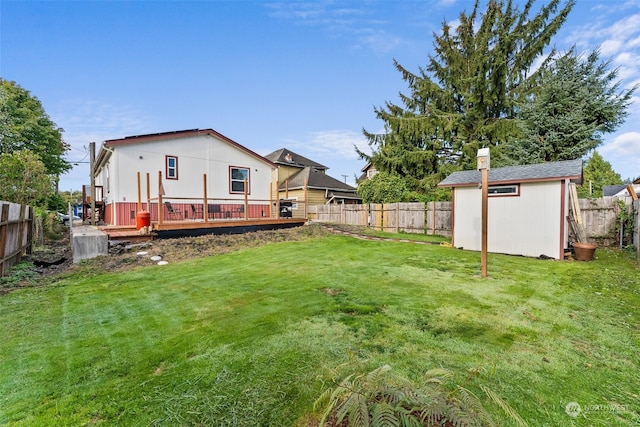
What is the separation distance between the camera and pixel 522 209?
848 centimetres

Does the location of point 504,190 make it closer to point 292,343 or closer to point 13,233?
point 292,343

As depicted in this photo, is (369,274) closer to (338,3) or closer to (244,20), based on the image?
(338,3)

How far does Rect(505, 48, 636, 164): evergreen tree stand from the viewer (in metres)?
11.9

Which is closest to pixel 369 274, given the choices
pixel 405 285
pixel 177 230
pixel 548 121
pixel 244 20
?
pixel 405 285

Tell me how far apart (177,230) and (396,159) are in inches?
520

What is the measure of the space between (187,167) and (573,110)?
1753cm

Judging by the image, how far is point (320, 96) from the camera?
48.8 feet

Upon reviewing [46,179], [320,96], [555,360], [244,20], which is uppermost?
[244,20]

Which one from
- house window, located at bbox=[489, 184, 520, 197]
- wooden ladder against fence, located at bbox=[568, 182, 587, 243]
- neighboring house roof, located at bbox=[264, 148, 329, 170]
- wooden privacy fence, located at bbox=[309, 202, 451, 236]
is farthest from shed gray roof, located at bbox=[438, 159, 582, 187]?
neighboring house roof, located at bbox=[264, 148, 329, 170]

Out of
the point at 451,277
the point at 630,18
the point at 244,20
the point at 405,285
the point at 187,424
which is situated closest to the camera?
the point at 187,424

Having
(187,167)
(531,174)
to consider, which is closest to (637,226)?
(531,174)

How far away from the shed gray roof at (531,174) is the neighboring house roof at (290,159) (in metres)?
17.1

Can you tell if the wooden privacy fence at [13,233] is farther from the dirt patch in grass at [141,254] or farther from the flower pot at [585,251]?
the flower pot at [585,251]

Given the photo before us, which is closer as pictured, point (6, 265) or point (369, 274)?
point (369, 274)
